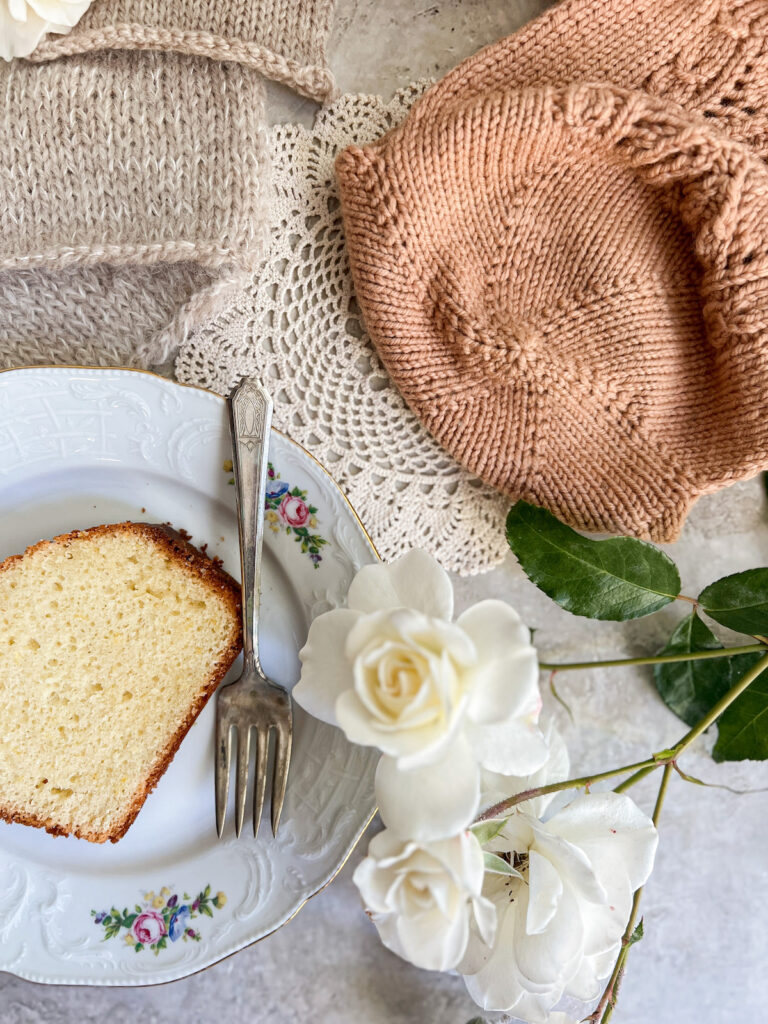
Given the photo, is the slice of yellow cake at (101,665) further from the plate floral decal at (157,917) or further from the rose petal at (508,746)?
the rose petal at (508,746)

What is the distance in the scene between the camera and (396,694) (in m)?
0.40

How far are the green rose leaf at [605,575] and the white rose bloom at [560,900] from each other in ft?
0.49

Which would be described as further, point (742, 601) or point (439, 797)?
point (742, 601)

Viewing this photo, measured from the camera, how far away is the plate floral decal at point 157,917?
2.21 feet

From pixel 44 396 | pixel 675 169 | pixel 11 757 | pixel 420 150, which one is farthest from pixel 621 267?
pixel 11 757

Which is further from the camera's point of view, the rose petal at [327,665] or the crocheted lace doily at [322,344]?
the crocheted lace doily at [322,344]

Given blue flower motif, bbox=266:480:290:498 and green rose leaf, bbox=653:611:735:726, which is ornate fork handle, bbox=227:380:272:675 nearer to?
blue flower motif, bbox=266:480:290:498

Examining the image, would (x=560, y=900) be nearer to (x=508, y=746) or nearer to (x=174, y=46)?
(x=508, y=746)

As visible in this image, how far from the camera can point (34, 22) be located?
0.64 metres

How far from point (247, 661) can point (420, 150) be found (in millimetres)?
468

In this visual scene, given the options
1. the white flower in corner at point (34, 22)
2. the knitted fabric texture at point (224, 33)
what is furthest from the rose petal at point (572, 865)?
the white flower in corner at point (34, 22)

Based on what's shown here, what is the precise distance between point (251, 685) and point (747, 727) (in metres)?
0.44

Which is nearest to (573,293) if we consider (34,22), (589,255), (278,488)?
(589,255)

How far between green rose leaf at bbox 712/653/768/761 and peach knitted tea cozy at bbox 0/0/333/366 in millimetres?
587
